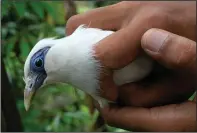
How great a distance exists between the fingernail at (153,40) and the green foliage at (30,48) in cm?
37

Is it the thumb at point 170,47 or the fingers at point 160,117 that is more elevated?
the thumb at point 170,47

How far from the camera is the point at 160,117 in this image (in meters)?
0.94

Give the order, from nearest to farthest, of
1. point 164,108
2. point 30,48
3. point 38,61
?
point 38,61 → point 164,108 → point 30,48

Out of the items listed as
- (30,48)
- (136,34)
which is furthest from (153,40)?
(30,48)

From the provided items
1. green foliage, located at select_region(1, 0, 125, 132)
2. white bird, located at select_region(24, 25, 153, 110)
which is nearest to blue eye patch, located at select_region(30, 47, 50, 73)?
white bird, located at select_region(24, 25, 153, 110)

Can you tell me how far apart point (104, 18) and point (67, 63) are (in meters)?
0.15

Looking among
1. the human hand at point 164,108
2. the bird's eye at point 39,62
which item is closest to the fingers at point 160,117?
the human hand at point 164,108

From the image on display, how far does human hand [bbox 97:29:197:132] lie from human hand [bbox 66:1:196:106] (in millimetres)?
20

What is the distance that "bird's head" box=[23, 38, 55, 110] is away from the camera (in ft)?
2.81

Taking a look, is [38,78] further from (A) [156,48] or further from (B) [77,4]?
(B) [77,4]

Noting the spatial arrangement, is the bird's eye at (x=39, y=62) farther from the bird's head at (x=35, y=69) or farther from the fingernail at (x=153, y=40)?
the fingernail at (x=153, y=40)

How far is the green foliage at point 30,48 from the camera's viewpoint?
1.21 m

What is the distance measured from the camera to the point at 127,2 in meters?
0.96

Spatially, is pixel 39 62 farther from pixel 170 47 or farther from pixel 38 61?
pixel 170 47
